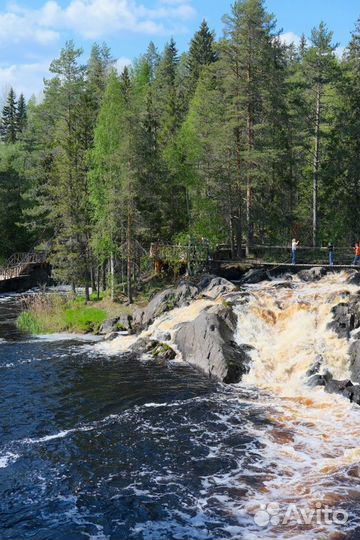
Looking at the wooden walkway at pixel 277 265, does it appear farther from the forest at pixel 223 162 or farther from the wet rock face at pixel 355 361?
the wet rock face at pixel 355 361

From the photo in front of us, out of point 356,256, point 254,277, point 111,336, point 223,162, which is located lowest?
point 111,336

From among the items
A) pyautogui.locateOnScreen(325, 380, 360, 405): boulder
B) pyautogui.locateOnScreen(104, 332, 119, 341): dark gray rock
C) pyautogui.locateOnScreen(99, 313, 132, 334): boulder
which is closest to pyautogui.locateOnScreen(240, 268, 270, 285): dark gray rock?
Answer: pyautogui.locateOnScreen(99, 313, 132, 334): boulder

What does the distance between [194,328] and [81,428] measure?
955 cm

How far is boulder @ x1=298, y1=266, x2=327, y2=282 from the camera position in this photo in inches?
1314

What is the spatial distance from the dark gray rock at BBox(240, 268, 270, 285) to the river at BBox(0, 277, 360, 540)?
10708 mm

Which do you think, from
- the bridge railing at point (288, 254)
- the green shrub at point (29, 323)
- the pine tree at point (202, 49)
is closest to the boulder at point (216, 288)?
the bridge railing at point (288, 254)

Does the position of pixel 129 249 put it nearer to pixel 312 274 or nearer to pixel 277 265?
pixel 277 265

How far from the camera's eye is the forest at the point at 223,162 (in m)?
34.4

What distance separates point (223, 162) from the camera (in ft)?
134

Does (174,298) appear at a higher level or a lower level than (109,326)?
higher

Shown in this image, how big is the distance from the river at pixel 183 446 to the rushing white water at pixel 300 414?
0.05m

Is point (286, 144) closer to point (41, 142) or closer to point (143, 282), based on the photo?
point (143, 282)

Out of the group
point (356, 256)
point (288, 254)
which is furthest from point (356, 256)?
point (288, 254)

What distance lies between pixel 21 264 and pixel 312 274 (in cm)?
3093
